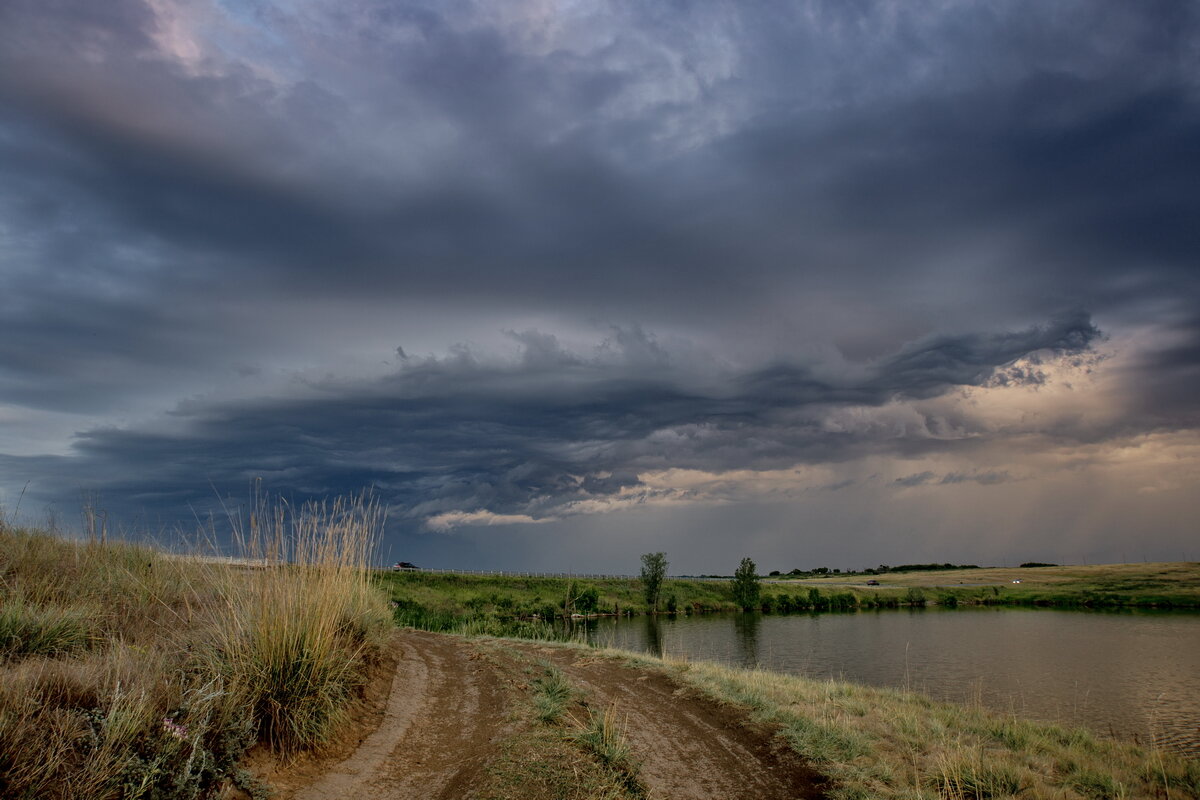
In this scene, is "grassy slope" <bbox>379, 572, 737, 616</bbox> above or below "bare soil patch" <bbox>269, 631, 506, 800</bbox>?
below

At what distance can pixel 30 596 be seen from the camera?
340 inches

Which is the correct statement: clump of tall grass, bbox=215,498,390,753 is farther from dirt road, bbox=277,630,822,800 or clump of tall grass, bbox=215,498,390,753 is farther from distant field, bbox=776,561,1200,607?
distant field, bbox=776,561,1200,607

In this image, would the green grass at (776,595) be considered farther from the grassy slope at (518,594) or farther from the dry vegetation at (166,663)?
the dry vegetation at (166,663)

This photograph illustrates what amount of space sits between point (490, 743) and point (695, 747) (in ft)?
10.5

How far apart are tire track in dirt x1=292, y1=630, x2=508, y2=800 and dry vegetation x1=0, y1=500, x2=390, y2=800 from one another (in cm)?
63

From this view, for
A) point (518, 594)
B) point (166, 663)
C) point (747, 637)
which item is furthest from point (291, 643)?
point (518, 594)

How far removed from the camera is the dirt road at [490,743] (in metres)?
6.84

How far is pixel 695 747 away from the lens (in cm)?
940

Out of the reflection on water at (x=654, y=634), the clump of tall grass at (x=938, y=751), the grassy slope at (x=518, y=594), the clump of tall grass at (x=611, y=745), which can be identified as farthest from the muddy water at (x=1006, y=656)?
the clump of tall grass at (x=611, y=745)

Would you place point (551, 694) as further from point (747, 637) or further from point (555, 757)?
point (747, 637)

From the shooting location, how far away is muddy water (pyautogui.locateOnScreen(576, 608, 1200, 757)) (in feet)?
67.6

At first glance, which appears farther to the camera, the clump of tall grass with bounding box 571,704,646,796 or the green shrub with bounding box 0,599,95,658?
the clump of tall grass with bounding box 571,704,646,796

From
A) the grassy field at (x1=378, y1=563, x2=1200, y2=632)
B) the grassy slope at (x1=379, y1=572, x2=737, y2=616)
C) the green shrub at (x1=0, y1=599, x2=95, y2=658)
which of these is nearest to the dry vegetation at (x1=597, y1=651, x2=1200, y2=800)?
the green shrub at (x1=0, y1=599, x2=95, y2=658)

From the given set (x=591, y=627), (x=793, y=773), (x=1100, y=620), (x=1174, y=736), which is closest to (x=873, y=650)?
(x=1174, y=736)
